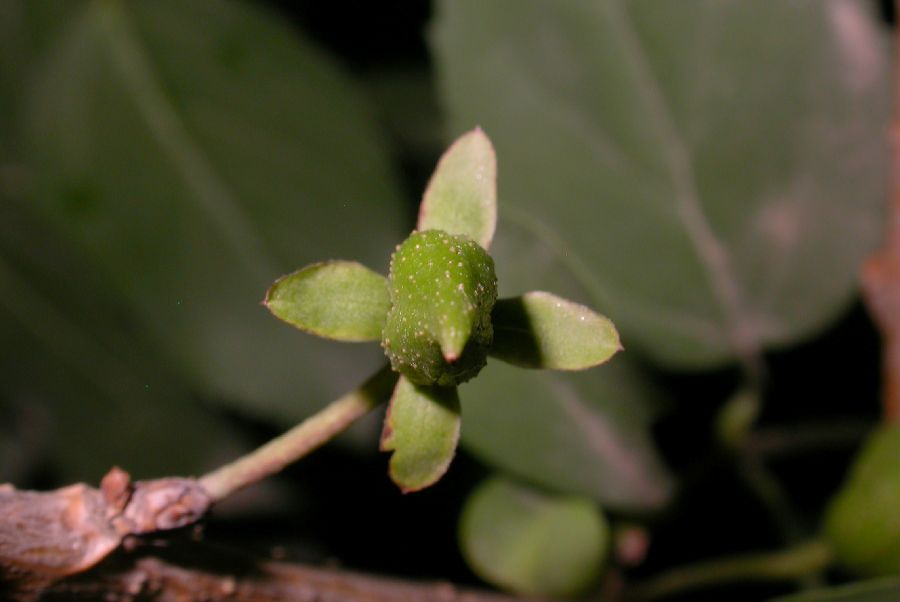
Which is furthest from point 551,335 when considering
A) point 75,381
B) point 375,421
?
point 75,381

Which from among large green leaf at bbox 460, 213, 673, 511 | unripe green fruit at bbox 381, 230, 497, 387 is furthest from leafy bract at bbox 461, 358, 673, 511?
unripe green fruit at bbox 381, 230, 497, 387

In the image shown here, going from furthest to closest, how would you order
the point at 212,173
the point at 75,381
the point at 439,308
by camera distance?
the point at 75,381, the point at 212,173, the point at 439,308

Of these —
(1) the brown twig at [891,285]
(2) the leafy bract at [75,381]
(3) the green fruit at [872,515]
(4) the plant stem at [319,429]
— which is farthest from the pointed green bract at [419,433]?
(2) the leafy bract at [75,381]

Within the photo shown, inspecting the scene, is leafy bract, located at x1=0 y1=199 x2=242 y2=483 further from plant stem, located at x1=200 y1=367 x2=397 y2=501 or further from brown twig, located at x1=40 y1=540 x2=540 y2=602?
plant stem, located at x1=200 y1=367 x2=397 y2=501

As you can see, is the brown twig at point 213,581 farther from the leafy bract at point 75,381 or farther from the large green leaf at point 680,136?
the leafy bract at point 75,381

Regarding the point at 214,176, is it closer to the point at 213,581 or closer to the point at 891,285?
the point at 213,581

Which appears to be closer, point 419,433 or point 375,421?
point 419,433
